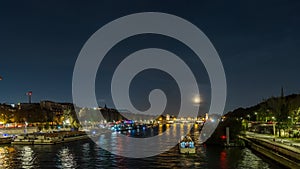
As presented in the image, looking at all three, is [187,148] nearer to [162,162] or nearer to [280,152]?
[162,162]

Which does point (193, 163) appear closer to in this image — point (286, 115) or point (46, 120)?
point (286, 115)

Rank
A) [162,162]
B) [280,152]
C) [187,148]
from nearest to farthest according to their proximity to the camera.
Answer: [280,152] < [162,162] < [187,148]

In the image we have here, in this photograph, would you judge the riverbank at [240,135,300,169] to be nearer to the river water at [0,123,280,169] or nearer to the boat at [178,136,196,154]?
the river water at [0,123,280,169]

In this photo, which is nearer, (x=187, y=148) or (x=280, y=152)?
(x=280, y=152)

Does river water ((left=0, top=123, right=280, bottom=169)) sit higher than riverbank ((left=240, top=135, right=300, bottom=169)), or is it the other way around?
riverbank ((left=240, top=135, right=300, bottom=169))

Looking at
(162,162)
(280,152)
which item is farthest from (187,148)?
(280,152)

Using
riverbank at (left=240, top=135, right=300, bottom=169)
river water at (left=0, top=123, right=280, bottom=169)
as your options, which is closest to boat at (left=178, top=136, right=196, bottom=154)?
river water at (left=0, top=123, right=280, bottom=169)

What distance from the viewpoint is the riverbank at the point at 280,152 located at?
36888 mm

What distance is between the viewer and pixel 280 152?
43.2 meters

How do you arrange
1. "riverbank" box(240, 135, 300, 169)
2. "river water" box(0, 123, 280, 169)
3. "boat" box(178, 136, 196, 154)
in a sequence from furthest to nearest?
1. "boat" box(178, 136, 196, 154)
2. "river water" box(0, 123, 280, 169)
3. "riverbank" box(240, 135, 300, 169)

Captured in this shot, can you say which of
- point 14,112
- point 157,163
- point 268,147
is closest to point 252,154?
point 268,147

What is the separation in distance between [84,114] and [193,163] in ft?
495

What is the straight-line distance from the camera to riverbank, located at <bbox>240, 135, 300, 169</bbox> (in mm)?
36888

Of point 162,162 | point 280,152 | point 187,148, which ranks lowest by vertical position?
point 162,162
